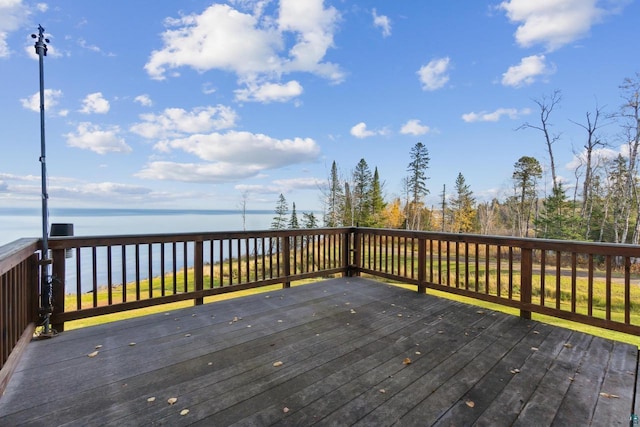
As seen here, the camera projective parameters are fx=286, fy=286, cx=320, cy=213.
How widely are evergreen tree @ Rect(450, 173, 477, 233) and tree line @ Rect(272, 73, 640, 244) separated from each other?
101 mm

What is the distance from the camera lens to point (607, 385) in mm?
1995

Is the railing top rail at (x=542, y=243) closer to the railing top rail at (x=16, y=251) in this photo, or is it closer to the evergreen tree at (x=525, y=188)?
the railing top rail at (x=16, y=251)

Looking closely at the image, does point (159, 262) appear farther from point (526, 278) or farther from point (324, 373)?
point (526, 278)

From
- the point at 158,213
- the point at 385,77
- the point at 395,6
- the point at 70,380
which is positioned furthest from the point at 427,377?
the point at 158,213

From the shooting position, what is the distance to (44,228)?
2799mm

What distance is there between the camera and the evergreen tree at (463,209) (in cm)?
3163

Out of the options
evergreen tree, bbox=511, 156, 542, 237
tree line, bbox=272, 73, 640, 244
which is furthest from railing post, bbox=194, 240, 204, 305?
evergreen tree, bbox=511, 156, 542, 237

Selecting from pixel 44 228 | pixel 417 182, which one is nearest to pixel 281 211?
pixel 417 182

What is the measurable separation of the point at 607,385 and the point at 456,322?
128 centimetres

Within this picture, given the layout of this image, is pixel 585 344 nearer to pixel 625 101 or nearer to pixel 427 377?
pixel 427 377

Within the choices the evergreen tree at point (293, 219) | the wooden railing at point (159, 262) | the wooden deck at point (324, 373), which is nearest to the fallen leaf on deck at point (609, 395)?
the wooden deck at point (324, 373)

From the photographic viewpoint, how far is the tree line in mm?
14836

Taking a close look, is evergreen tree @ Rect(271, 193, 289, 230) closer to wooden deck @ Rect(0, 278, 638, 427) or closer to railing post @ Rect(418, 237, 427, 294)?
railing post @ Rect(418, 237, 427, 294)

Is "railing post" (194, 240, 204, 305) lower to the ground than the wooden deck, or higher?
higher
